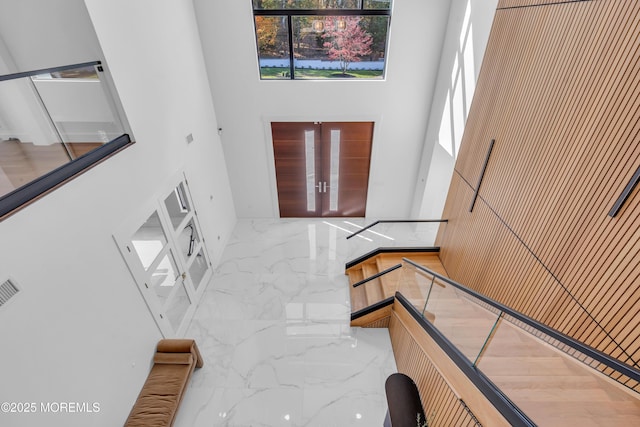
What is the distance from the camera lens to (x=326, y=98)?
6742 millimetres

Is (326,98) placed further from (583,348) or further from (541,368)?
(583,348)

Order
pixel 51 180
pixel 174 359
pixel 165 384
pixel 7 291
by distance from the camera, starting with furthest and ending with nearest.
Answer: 1. pixel 174 359
2. pixel 165 384
3. pixel 51 180
4. pixel 7 291

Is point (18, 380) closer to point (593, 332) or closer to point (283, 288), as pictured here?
point (283, 288)

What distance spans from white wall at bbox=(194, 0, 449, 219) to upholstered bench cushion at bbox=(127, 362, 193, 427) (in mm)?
4818

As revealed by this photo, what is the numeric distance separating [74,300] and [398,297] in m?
4.22

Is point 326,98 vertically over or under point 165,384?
over

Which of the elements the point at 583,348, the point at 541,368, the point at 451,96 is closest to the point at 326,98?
the point at 451,96

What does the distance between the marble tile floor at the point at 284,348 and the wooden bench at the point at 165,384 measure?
476mm

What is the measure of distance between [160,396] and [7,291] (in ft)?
7.91

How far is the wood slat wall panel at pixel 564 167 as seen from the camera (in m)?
2.47

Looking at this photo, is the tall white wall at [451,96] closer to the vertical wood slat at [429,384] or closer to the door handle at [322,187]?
the door handle at [322,187]

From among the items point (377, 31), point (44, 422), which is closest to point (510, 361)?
point (44, 422)

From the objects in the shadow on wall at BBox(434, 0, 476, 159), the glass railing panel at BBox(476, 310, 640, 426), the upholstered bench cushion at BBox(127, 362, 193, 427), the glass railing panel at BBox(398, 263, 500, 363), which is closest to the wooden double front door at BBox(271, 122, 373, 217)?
the shadow on wall at BBox(434, 0, 476, 159)

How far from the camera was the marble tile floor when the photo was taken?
13.8ft
